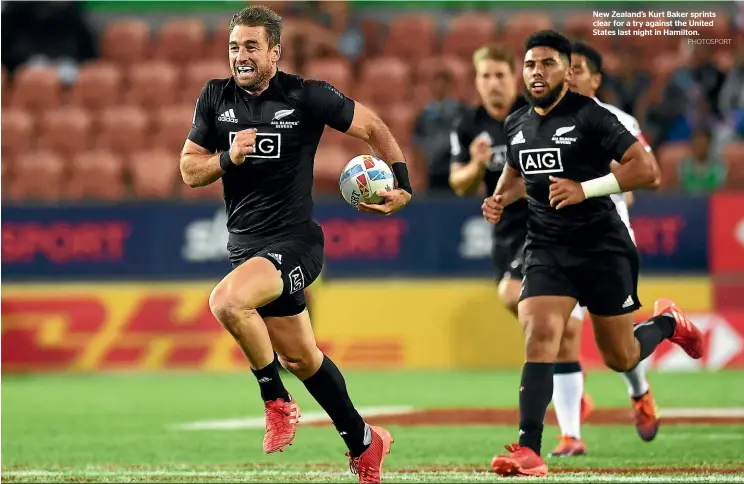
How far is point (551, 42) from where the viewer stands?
760 cm

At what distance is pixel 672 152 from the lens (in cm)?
1543

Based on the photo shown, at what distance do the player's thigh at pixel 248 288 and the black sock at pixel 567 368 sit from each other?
271cm

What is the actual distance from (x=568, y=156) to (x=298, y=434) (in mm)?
3467

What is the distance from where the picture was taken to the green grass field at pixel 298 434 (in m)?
7.70

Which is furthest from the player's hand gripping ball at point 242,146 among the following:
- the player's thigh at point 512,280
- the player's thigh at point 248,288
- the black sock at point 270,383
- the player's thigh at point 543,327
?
the player's thigh at point 512,280

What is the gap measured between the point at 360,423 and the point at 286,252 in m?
1.03

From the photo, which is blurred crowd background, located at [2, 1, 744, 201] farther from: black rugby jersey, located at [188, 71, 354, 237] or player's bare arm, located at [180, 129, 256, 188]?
player's bare arm, located at [180, 129, 256, 188]

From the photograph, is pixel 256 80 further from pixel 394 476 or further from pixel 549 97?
pixel 394 476

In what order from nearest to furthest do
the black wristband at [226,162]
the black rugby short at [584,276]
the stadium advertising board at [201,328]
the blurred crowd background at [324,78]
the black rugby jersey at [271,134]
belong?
the black wristband at [226,162], the black rugby jersey at [271,134], the black rugby short at [584,276], the stadium advertising board at [201,328], the blurred crowd background at [324,78]

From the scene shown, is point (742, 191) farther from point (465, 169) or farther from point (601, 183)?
point (601, 183)

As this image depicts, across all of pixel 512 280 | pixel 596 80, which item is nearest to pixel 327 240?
pixel 512 280

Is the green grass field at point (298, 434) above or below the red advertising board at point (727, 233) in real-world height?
below

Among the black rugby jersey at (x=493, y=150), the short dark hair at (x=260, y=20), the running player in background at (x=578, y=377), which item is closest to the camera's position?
the short dark hair at (x=260, y=20)

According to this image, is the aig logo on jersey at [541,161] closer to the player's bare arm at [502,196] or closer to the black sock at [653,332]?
the player's bare arm at [502,196]
